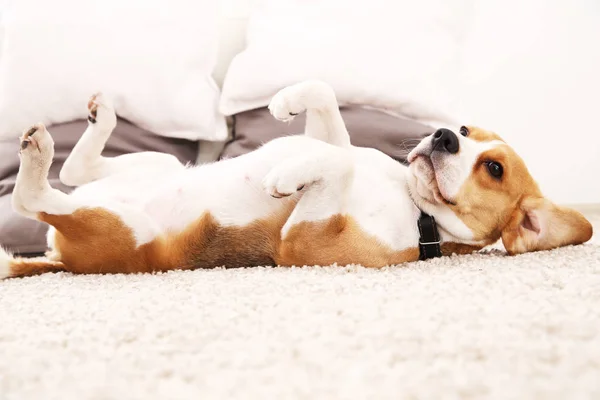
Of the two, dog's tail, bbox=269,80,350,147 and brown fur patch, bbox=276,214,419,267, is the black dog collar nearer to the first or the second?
brown fur patch, bbox=276,214,419,267

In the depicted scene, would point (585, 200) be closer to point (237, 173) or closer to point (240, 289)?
point (237, 173)

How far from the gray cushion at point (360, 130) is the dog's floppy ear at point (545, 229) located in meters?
0.61

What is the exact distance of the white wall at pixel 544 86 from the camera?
2648 millimetres

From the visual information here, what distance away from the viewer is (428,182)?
47.7 inches

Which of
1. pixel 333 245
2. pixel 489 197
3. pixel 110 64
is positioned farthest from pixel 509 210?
pixel 110 64

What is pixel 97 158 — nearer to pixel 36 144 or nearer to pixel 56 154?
pixel 36 144

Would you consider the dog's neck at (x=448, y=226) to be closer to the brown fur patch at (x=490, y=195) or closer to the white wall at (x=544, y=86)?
the brown fur patch at (x=490, y=195)

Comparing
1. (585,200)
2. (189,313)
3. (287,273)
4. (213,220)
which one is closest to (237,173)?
(213,220)

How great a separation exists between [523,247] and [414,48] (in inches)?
42.9

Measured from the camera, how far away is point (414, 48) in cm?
201

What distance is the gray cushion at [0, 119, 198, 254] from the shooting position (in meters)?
1.55

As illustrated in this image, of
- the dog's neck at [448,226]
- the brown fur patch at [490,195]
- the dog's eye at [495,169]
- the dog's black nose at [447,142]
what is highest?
the dog's black nose at [447,142]

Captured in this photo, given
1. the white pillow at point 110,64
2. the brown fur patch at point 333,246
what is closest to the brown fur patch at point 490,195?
the brown fur patch at point 333,246

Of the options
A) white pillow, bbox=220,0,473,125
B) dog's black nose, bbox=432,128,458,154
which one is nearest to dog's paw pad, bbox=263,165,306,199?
dog's black nose, bbox=432,128,458,154
